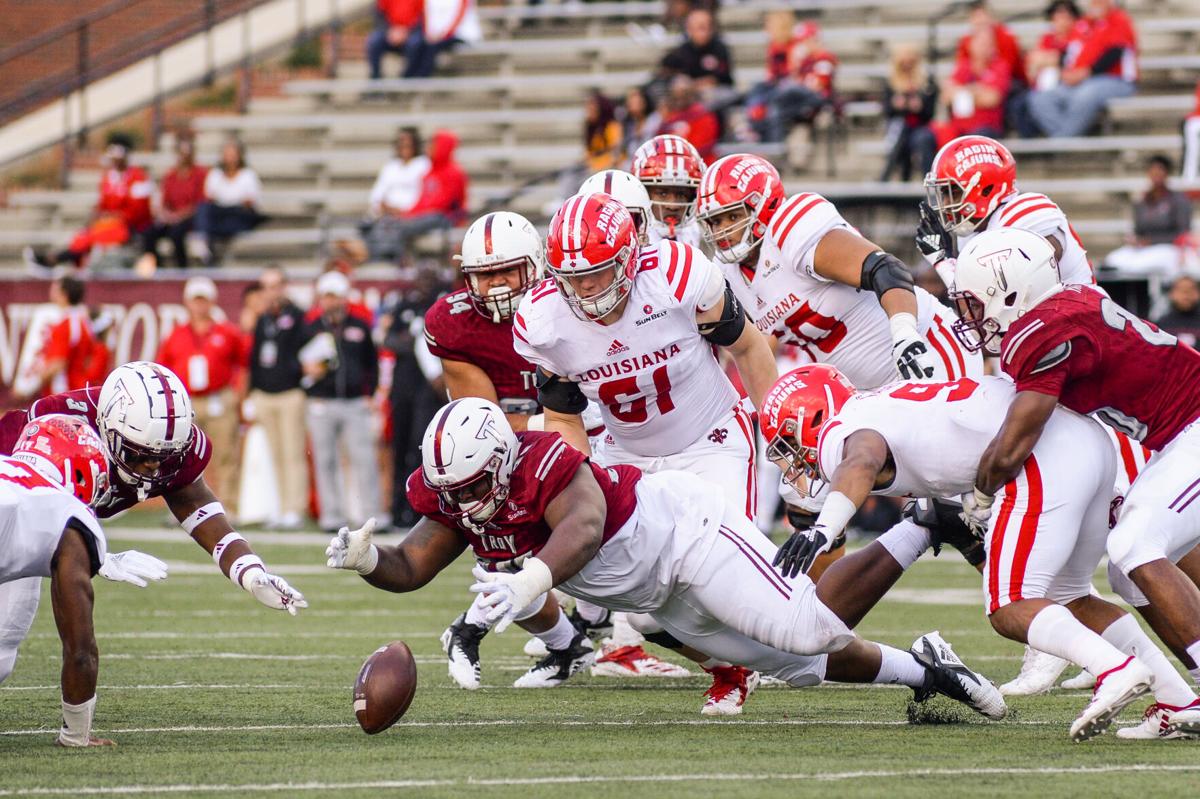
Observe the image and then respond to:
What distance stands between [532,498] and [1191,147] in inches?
423

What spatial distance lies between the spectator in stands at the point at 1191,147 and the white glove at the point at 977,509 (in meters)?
9.50

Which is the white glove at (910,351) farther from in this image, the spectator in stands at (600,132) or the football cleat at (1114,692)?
the spectator in stands at (600,132)

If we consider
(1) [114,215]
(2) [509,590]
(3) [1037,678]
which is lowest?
(3) [1037,678]

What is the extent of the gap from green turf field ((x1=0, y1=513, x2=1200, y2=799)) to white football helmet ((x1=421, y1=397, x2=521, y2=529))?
728mm

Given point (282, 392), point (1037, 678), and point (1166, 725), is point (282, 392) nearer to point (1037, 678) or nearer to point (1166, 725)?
point (1037, 678)

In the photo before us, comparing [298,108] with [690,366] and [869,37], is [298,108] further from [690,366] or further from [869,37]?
[690,366]

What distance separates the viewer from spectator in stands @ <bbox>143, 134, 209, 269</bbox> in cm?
1758

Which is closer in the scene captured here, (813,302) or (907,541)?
(907,541)

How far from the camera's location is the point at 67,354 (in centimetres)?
1429

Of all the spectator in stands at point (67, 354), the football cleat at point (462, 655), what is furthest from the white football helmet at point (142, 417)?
the spectator in stands at point (67, 354)

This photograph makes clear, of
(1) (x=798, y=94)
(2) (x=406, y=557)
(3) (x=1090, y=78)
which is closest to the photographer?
(2) (x=406, y=557)

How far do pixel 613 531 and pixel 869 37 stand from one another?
44.1ft

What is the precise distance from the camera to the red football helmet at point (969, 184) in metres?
7.11

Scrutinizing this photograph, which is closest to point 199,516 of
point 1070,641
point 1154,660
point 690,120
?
point 1070,641
